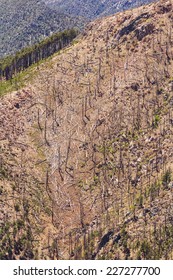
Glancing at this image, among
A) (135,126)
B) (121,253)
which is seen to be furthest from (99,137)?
(121,253)

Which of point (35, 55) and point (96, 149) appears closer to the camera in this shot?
point (96, 149)

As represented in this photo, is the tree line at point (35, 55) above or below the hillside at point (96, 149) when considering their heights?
above

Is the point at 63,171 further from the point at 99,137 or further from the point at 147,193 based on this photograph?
the point at 147,193

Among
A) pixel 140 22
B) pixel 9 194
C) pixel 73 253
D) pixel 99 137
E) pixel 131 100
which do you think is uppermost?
pixel 140 22

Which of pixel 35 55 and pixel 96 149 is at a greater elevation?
pixel 35 55

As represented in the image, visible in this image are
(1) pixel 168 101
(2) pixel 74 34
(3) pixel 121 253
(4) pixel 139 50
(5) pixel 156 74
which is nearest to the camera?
(3) pixel 121 253

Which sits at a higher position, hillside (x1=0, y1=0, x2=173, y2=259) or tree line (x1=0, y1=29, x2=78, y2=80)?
tree line (x1=0, y1=29, x2=78, y2=80)

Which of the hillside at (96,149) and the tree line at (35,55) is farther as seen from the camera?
the tree line at (35,55)

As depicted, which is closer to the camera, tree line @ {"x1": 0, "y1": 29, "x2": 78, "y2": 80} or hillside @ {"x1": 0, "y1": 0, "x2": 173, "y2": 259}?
hillside @ {"x1": 0, "y1": 0, "x2": 173, "y2": 259}
